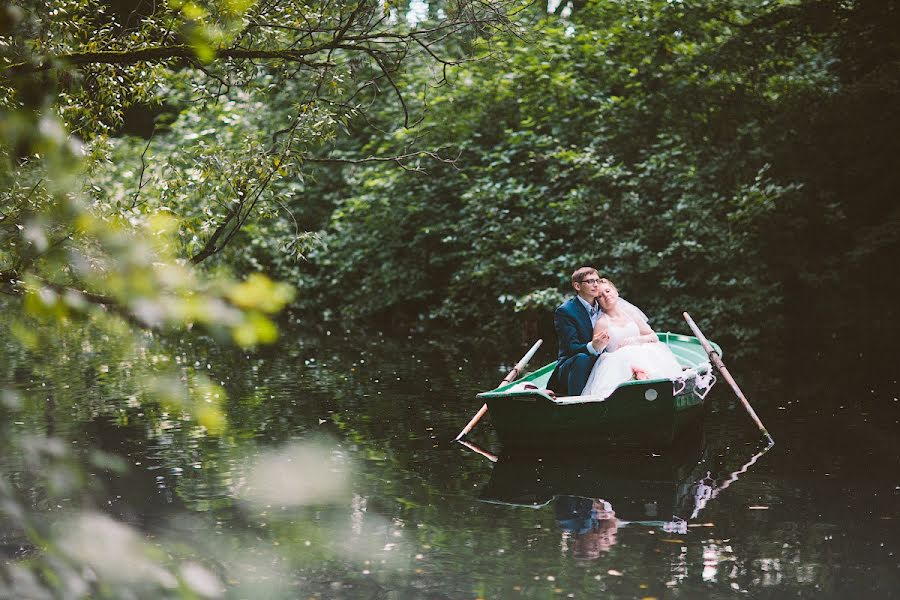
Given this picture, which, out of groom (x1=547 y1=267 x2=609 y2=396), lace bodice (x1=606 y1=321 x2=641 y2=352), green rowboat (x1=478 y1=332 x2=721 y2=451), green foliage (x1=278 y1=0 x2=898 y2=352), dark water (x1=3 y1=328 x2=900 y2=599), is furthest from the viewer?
green foliage (x1=278 y1=0 x2=898 y2=352)

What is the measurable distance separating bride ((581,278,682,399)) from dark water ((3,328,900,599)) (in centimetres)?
69

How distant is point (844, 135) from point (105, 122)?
1098cm

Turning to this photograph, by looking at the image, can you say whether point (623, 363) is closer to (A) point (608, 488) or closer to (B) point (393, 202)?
(A) point (608, 488)

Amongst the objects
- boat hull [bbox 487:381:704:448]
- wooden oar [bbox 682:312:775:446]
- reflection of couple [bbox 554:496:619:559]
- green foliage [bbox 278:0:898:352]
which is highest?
green foliage [bbox 278:0:898:352]

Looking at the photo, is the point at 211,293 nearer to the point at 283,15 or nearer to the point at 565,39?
the point at 283,15

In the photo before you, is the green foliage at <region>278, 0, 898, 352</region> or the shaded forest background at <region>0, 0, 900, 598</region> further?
the green foliage at <region>278, 0, 898, 352</region>

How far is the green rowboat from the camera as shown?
25.6 feet

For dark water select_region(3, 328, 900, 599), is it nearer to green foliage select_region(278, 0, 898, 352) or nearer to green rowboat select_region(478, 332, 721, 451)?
green rowboat select_region(478, 332, 721, 451)

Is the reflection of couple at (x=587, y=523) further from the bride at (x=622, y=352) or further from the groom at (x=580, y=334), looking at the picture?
the groom at (x=580, y=334)

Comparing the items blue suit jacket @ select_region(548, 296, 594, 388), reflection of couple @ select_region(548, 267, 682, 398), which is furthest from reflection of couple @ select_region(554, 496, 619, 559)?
blue suit jacket @ select_region(548, 296, 594, 388)

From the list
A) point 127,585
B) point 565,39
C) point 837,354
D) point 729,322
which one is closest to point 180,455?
point 127,585

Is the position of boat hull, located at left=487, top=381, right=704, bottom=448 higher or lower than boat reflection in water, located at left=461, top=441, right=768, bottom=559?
higher

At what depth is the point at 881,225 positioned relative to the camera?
47.0 ft

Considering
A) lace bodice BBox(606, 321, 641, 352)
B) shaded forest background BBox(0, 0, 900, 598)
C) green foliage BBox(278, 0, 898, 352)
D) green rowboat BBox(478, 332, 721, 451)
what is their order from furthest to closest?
green foliage BBox(278, 0, 898, 352) → lace bodice BBox(606, 321, 641, 352) → green rowboat BBox(478, 332, 721, 451) → shaded forest background BBox(0, 0, 900, 598)
